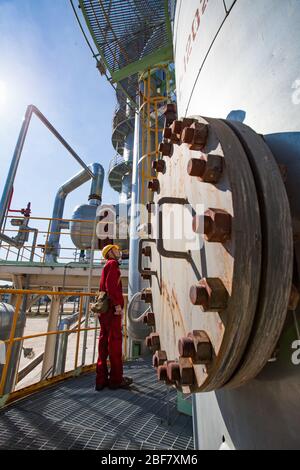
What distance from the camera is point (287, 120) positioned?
24.3 inches

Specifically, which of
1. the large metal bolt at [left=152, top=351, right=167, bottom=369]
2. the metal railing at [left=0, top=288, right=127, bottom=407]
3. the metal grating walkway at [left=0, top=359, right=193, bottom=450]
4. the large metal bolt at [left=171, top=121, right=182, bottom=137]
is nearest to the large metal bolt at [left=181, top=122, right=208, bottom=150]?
the large metal bolt at [left=171, top=121, right=182, bottom=137]

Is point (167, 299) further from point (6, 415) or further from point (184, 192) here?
point (6, 415)

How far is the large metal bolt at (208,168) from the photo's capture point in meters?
0.59

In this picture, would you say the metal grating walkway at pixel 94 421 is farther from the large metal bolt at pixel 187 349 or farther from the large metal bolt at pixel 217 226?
the large metal bolt at pixel 217 226

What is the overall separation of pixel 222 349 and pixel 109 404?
261cm

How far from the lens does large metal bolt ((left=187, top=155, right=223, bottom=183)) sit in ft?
1.92

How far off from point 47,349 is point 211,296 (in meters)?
8.28

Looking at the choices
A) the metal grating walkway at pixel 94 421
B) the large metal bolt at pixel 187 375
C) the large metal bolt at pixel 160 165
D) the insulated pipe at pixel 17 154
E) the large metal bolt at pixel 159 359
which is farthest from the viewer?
the insulated pipe at pixel 17 154

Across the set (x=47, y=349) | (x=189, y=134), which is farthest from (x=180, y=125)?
(x=47, y=349)

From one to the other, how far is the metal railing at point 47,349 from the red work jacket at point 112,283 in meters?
0.88

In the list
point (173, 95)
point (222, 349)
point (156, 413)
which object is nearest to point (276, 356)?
point (222, 349)

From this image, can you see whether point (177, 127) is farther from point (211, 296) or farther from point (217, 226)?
point (211, 296)

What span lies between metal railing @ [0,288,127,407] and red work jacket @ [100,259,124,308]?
2.88ft

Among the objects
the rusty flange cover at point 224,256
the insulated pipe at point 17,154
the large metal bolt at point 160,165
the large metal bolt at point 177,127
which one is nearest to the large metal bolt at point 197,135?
the rusty flange cover at point 224,256
